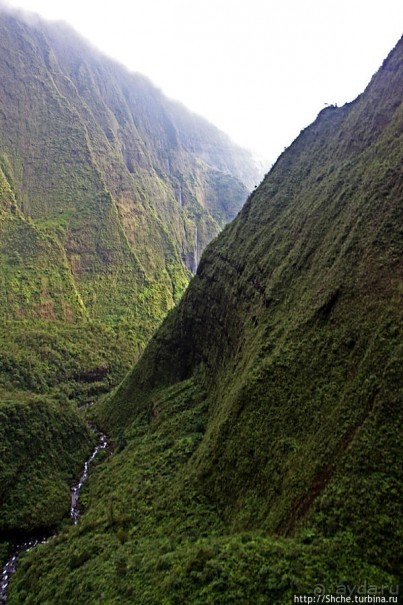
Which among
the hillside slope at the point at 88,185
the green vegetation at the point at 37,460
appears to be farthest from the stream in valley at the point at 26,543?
the hillside slope at the point at 88,185

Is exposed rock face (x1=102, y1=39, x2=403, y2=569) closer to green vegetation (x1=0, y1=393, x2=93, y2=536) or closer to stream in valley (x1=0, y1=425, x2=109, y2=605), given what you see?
stream in valley (x1=0, y1=425, x2=109, y2=605)

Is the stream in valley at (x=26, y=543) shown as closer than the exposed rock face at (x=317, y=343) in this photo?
No

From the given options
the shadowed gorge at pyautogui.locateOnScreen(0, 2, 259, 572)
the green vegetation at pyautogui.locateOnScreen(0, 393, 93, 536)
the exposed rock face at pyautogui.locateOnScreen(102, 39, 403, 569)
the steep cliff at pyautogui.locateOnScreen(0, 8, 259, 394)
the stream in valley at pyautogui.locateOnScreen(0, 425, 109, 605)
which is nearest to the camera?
the exposed rock face at pyautogui.locateOnScreen(102, 39, 403, 569)

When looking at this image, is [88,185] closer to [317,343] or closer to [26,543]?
[26,543]

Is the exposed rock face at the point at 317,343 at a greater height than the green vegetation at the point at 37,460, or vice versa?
the exposed rock face at the point at 317,343

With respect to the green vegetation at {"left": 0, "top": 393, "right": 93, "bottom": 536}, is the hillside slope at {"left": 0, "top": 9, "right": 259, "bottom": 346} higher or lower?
higher

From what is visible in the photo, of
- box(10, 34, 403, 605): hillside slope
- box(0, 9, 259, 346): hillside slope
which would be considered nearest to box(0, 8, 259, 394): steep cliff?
box(0, 9, 259, 346): hillside slope

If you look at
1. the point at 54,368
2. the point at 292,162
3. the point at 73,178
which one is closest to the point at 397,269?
the point at 292,162

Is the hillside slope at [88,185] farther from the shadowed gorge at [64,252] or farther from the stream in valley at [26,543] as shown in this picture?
the stream in valley at [26,543]
